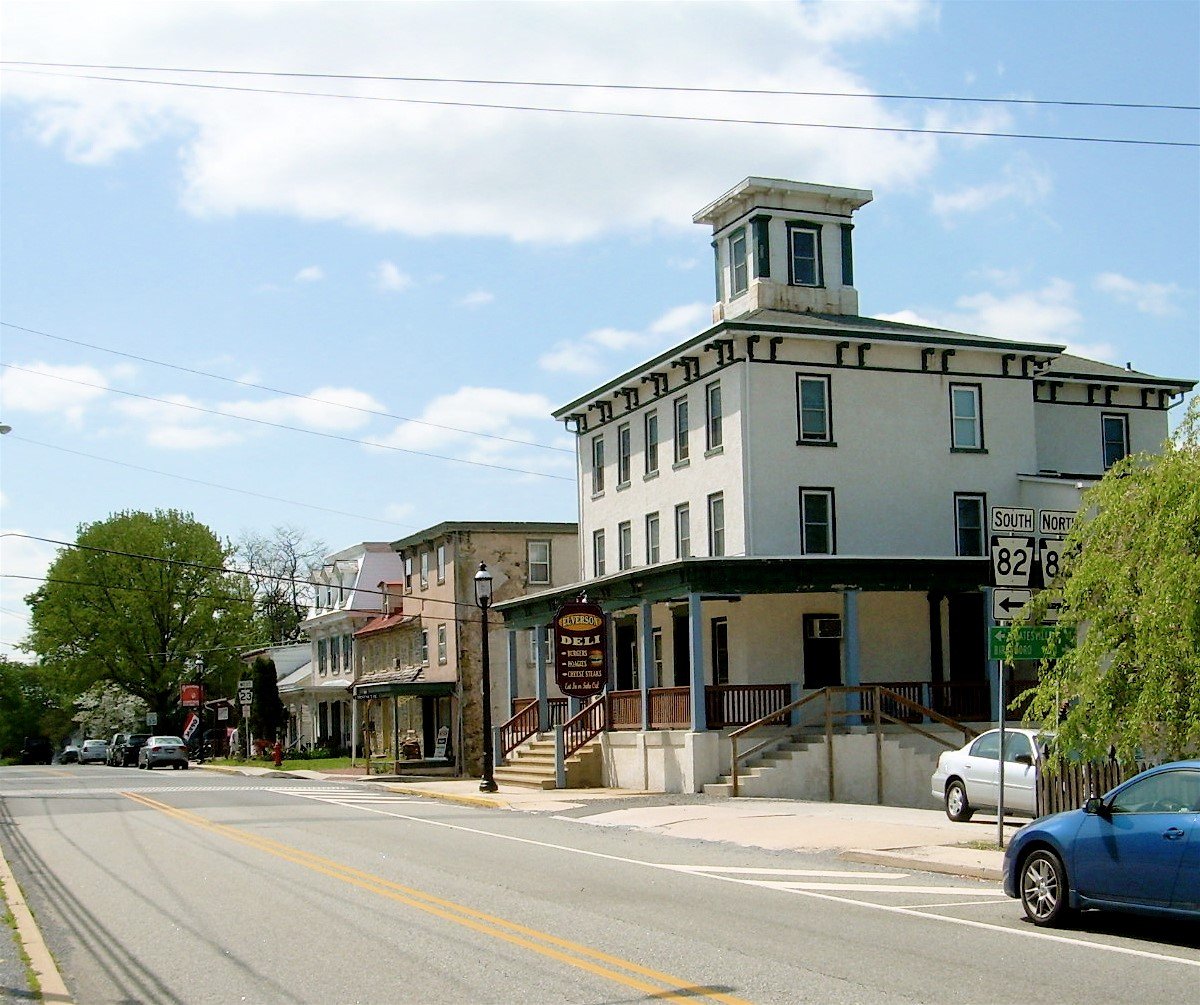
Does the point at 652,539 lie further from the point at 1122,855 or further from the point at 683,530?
the point at 1122,855

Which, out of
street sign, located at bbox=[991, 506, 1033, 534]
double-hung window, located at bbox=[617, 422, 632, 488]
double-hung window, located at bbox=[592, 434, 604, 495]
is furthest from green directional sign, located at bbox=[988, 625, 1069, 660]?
double-hung window, located at bbox=[592, 434, 604, 495]

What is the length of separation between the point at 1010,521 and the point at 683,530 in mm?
20156

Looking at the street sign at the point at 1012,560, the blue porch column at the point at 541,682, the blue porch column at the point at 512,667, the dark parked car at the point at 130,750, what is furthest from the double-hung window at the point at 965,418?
the dark parked car at the point at 130,750

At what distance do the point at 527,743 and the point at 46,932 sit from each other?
2613cm

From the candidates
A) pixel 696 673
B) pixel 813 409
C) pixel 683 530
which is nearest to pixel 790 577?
pixel 696 673

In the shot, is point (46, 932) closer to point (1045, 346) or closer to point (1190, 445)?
point (1190, 445)

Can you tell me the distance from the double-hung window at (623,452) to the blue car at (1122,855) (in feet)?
92.6

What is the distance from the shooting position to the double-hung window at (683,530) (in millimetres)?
36781

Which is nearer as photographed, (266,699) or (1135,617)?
(1135,617)

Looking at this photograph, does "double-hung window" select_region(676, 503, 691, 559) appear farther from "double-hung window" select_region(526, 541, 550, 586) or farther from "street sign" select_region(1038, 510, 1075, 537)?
"street sign" select_region(1038, 510, 1075, 537)

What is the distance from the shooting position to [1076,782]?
18859 millimetres

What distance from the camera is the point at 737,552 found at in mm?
34125

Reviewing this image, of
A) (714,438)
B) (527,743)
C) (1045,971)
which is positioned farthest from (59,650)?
(1045,971)

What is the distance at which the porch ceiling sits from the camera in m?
30.5
